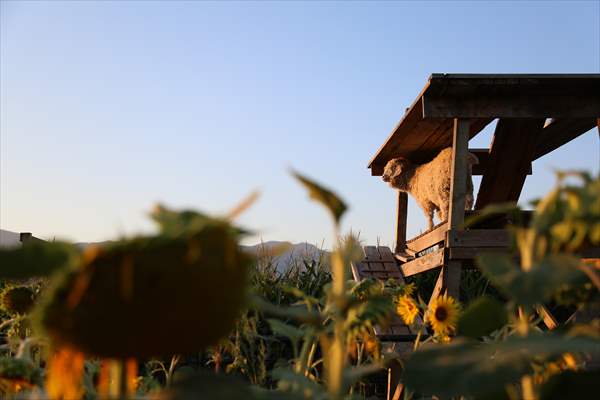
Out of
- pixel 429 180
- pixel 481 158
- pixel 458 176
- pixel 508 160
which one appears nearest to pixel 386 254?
pixel 429 180

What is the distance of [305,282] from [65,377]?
8.04 metres

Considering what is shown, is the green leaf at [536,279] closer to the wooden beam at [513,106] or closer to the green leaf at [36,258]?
the green leaf at [36,258]

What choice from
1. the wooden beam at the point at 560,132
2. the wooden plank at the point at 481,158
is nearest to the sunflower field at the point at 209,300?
the wooden beam at the point at 560,132

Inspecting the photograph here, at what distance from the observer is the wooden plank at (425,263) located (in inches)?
266

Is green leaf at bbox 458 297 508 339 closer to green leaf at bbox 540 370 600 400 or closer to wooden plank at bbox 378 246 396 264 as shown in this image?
green leaf at bbox 540 370 600 400

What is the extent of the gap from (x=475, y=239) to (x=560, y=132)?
345 centimetres

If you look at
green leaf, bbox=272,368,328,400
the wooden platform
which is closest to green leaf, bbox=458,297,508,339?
green leaf, bbox=272,368,328,400

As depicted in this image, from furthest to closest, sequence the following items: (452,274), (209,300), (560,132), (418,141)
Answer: (418,141) → (560,132) → (452,274) → (209,300)

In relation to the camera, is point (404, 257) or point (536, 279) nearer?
point (536, 279)

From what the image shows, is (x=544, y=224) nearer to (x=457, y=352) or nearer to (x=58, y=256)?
(x=457, y=352)

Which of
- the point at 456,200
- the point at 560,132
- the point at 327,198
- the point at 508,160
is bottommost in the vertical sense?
the point at 327,198

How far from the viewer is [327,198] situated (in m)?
0.74

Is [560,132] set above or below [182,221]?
above

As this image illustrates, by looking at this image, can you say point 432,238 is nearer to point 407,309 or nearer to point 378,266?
point 378,266
